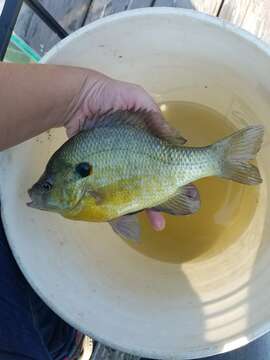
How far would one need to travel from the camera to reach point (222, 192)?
128cm

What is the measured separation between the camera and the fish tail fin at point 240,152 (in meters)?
0.87

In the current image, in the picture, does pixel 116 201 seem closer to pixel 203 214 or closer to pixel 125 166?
pixel 125 166

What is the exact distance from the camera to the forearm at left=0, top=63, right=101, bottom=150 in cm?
87

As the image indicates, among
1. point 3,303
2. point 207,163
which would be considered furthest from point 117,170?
point 3,303

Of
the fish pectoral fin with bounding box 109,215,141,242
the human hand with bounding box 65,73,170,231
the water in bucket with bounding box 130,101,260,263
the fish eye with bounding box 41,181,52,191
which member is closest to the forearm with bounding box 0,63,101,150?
the human hand with bounding box 65,73,170,231

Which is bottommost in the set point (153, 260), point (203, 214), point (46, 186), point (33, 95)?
point (153, 260)

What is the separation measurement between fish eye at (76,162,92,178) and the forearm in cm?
14

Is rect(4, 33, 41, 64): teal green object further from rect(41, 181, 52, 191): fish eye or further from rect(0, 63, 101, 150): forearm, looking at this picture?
rect(41, 181, 52, 191): fish eye

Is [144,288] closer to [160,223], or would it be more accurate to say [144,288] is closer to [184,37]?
[160,223]

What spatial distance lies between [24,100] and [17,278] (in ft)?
1.28

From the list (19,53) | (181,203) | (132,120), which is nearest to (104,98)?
(132,120)

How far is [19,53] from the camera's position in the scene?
124 centimetres

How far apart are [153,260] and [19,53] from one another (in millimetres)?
614

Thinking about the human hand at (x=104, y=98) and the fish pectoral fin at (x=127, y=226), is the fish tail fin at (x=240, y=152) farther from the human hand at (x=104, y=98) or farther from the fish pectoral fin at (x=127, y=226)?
the fish pectoral fin at (x=127, y=226)
